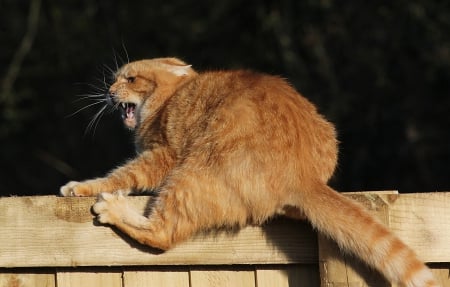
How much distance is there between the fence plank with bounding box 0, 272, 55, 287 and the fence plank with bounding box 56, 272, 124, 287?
4cm

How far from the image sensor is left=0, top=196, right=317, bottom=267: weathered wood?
2639 mm

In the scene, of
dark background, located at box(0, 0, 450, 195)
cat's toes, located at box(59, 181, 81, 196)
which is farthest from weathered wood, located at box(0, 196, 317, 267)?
dark background, located at box(0, 0, 450, 195)

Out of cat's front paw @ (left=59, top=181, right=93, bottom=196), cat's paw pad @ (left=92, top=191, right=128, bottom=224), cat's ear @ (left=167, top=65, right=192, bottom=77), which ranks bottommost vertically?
cat's paw pad @ (left=92, top=191, right=128, bottom=224)

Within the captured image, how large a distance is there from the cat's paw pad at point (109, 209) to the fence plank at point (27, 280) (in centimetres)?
27

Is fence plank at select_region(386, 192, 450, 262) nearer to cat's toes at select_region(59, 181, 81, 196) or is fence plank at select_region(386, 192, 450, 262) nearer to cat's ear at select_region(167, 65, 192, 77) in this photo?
cat's toes at select_region(59, 181, 81, 196)

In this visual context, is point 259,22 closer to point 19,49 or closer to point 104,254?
point 19,49

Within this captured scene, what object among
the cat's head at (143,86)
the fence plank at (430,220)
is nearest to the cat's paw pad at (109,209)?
the fence plank at (430,220)

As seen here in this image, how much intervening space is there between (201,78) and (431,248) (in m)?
1.47

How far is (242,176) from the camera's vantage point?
2805 mm

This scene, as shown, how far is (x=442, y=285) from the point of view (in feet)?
8.54

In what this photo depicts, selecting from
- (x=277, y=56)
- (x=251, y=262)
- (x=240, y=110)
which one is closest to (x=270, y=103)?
(x=240, y=110)

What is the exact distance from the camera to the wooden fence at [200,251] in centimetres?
259

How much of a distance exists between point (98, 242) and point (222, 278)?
1.39 feet

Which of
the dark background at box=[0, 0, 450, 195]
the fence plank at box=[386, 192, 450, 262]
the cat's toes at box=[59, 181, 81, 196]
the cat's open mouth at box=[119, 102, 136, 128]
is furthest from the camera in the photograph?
the dark background at box=[0, 0, 450, 195]
